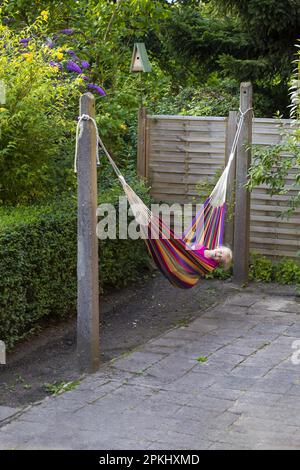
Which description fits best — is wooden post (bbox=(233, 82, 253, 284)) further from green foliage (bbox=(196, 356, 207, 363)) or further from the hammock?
green foliage (bbox=(196, 356, 207, 363))

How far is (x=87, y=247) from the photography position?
473cm

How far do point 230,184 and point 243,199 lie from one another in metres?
0.26

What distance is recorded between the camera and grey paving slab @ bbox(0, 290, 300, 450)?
3.66 m

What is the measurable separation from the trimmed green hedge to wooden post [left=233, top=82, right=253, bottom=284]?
4.16 feet

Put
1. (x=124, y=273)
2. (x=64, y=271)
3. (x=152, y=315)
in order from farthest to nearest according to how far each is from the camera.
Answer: (x=124, y=273) < (x=152, y=315) < (x=64, y=271)

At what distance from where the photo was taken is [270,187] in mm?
6984

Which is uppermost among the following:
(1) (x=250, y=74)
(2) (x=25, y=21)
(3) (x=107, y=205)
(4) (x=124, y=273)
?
(2) (x=25, y=21)

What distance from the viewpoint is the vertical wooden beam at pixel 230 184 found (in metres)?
6.93

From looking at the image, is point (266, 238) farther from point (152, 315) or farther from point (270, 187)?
point (152, 315)

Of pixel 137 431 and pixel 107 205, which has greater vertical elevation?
pixel 107 205

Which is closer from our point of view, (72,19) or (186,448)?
(186,448)

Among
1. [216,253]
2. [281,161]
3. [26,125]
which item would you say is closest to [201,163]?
[281,161]
